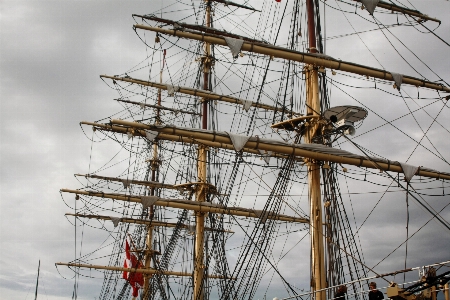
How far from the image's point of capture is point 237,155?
20.0 metres

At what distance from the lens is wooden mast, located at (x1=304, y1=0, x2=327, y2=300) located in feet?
55.2

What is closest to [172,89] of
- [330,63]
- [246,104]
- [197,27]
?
[246,104]

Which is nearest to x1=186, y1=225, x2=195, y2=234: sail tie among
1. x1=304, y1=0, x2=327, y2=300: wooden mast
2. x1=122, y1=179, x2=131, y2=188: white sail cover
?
x1=122, y1=179, x2=131, y2=188: white sail cover

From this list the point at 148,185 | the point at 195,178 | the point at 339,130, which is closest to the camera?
the point at 339,130

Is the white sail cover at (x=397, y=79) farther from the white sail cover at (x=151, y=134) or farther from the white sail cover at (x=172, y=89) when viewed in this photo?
the white sail cover at (x=172, y=89)

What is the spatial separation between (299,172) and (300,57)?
13.0 feet

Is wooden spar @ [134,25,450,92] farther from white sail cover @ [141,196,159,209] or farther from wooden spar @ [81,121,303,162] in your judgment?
white sail cover @ [141,196,159,209]

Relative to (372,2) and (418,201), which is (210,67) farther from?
(418,201)

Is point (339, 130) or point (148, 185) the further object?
point (148, 185)

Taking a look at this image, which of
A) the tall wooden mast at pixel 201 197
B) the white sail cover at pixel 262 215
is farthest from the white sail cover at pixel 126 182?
the white sail cover at pixel 262 215

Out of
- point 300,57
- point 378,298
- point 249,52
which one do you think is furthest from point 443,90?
point 378,298

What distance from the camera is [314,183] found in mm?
18719

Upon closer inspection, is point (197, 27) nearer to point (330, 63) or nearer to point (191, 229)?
point (330, 63)

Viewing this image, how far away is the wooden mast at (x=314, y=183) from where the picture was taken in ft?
55.2
